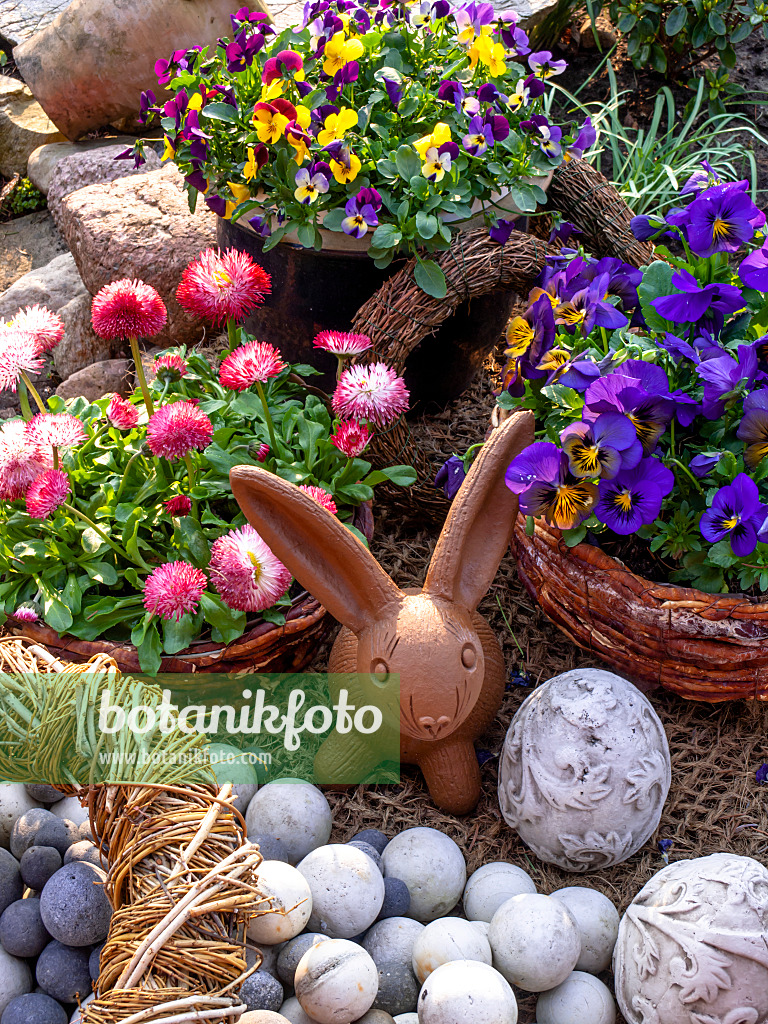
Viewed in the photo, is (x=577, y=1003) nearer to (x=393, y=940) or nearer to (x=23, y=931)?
(x=393, y=940)

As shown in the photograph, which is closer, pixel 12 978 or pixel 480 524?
pixel 12 978

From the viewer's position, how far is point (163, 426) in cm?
169

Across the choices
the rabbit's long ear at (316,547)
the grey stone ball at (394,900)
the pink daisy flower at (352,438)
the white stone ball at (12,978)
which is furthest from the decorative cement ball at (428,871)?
the pink daisy flower at (352,438)

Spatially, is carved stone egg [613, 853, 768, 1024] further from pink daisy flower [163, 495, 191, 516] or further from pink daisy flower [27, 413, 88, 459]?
pink daisy flower [27, 413, 88, 459]

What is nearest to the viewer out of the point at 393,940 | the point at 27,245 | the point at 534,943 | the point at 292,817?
the point at 534,943

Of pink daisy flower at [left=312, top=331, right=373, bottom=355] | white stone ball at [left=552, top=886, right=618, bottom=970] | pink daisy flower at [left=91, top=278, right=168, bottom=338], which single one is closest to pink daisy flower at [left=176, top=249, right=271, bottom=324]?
pink daisy flower at [left=91, top=278, right=168, bottom=338]

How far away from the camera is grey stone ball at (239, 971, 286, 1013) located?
4.75ft

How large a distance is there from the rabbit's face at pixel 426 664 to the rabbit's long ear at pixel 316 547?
55mm

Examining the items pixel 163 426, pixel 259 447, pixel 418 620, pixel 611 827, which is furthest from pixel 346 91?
pixel 611 827

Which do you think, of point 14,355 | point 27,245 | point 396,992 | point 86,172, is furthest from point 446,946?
point 27,245

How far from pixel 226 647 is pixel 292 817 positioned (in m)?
0.37

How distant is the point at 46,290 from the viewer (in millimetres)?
3592

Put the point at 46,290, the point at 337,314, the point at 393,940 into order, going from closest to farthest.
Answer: the point at 393,940 → the point at 337,314 → the point at 46,290

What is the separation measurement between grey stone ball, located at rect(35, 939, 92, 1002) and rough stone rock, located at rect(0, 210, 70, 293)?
3.22m
